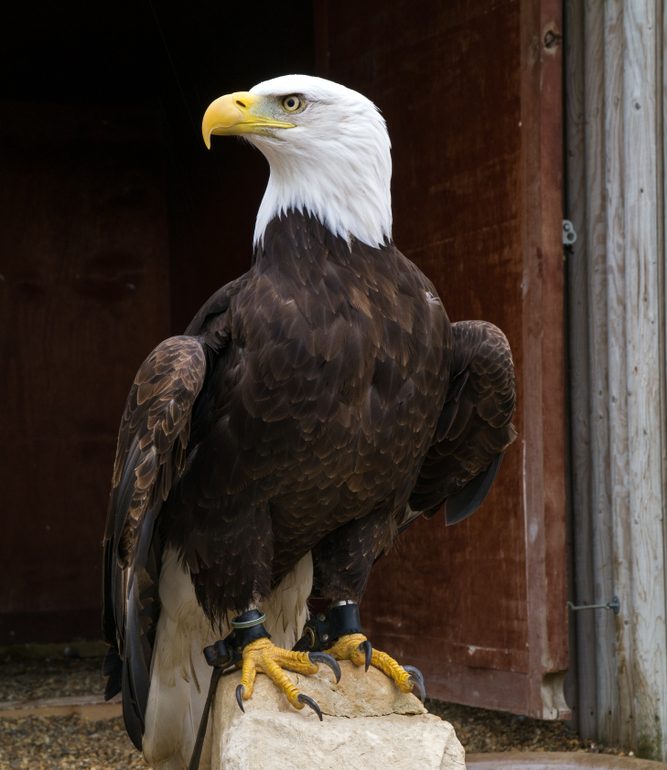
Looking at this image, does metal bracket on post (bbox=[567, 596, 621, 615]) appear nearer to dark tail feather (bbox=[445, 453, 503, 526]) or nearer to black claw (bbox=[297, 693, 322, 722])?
dark tail feather (bbox=[445, 453, 503, 526])

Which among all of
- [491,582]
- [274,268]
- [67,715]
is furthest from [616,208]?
[67,715]

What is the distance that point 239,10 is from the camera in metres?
7.08

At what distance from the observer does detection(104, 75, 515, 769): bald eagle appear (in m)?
3.03

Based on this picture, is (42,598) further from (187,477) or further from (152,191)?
(187,477)

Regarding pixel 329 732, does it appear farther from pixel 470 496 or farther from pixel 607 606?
pixel 607 606

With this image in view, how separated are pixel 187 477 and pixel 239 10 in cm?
446

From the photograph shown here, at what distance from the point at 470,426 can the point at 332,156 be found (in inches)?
37.2

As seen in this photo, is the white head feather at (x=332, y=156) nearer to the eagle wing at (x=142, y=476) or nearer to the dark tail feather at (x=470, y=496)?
the eagle wing at (x=142, y=476)

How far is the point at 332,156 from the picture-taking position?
Answer: 3.12 meters

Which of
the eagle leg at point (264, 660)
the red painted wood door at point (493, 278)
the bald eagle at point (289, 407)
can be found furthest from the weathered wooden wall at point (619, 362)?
the eagle leg at point (264, 660)

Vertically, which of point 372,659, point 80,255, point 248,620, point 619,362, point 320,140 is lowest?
point 372,659

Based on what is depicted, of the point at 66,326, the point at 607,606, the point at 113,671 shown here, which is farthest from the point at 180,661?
the point at 66,326

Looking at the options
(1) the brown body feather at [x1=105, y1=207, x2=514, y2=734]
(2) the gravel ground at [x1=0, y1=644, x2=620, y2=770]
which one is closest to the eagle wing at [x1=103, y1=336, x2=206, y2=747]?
(1) the brown body feather at [x1=105, y1=207, x2=514, y2=734]

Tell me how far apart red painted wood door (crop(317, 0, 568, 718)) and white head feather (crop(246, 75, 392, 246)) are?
4.94ft
